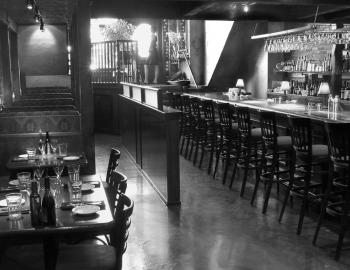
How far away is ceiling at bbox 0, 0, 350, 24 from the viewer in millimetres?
6590

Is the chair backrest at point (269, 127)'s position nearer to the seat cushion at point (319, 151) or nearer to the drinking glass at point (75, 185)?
the seat cushion at point (319, 151)

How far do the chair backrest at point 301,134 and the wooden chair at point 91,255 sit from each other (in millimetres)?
2353

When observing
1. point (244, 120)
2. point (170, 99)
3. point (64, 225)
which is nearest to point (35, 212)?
point (64, 225)

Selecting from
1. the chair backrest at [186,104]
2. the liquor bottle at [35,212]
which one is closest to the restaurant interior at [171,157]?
the liquor bottle at [35,212]

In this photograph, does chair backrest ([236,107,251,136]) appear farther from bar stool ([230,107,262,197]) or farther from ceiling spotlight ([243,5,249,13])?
ceiling spotlight ([243,5,249,13])

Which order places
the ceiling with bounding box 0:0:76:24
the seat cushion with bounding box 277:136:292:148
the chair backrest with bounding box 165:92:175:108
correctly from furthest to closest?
the chair backrest with bounding box 165:92:175:108
the ceiling with bounding box 0:0:76:24
the seat cushion with bounding box 277:136:292:148

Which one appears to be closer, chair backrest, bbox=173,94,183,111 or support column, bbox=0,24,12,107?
support column, bbox=0,24,12,107

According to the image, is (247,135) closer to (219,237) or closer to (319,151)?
(319,151)

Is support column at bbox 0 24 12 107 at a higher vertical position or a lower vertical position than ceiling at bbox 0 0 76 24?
lower

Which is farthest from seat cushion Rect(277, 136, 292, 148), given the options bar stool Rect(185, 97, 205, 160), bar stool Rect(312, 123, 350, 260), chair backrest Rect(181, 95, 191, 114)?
chair backrest Rect(181, 95, 191, 114)

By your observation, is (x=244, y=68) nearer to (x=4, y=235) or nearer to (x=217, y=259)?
(x=217, y=259)

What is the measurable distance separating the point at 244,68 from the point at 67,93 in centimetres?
621

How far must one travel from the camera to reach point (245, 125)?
6.05 meters

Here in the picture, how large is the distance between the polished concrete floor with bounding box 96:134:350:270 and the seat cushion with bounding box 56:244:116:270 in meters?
0.88
